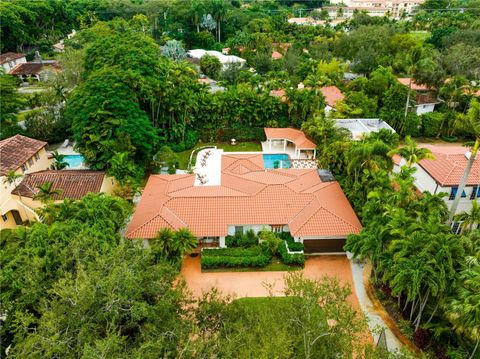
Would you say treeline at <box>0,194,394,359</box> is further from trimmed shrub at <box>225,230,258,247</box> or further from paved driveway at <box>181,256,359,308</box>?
trimmed shrub at <box>225,230,258,247</box>

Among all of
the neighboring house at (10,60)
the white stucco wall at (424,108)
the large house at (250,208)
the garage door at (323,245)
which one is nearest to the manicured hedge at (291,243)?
the large house at (250,208)

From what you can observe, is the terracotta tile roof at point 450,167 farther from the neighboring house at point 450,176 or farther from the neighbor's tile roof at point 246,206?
the neighbor's tile roof at point 246,206

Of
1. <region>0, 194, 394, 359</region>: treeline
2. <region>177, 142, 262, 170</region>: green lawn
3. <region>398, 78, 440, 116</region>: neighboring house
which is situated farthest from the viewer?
<region>398, 78, 440, 116</region>: neighboring house

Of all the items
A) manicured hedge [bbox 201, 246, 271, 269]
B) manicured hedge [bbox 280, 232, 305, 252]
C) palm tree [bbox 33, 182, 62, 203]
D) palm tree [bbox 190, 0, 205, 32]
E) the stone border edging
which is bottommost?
the stone border edging

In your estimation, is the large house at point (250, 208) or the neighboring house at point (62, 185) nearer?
the large house at point (250, 208)

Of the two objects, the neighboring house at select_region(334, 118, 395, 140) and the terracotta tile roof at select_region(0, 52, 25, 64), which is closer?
the neighboring house at select_region(334, 118, 395, 140)

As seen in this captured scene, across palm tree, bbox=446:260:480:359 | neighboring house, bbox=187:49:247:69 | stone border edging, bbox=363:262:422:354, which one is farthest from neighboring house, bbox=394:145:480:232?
neighboring house, bbox=187:49:247:69
